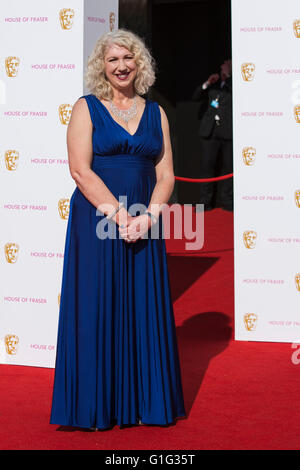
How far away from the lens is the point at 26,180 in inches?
186

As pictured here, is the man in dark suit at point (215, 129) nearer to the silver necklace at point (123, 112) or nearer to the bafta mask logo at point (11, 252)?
the bafta mask logo at point (11, 252)

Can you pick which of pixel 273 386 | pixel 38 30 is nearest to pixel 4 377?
pixel 273 386

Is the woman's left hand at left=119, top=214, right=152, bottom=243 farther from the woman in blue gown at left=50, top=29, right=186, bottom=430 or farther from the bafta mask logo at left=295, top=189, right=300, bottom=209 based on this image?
the bafta mask logo at left=295, top=189, right=300, bottom=209

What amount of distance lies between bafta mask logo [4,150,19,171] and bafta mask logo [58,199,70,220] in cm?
40

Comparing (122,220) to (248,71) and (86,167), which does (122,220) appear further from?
(248,71)

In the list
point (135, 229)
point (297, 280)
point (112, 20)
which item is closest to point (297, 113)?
point (297, 280)

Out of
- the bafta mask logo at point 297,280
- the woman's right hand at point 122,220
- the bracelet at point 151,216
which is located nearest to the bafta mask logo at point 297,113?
the bafta mask logo at point 297,280

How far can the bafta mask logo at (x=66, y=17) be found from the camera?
14.9 feet

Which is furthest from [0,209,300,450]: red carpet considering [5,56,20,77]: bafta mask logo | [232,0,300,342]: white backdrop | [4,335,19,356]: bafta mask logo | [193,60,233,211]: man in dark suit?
[193,60,233,211]: man in dark suit

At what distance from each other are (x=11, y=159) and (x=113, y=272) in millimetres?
1573

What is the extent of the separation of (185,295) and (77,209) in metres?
3.27

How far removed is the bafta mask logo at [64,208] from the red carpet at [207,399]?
1015mm

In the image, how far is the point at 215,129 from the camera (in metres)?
11.5

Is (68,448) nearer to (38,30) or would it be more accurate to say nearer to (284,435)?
(284,435)
